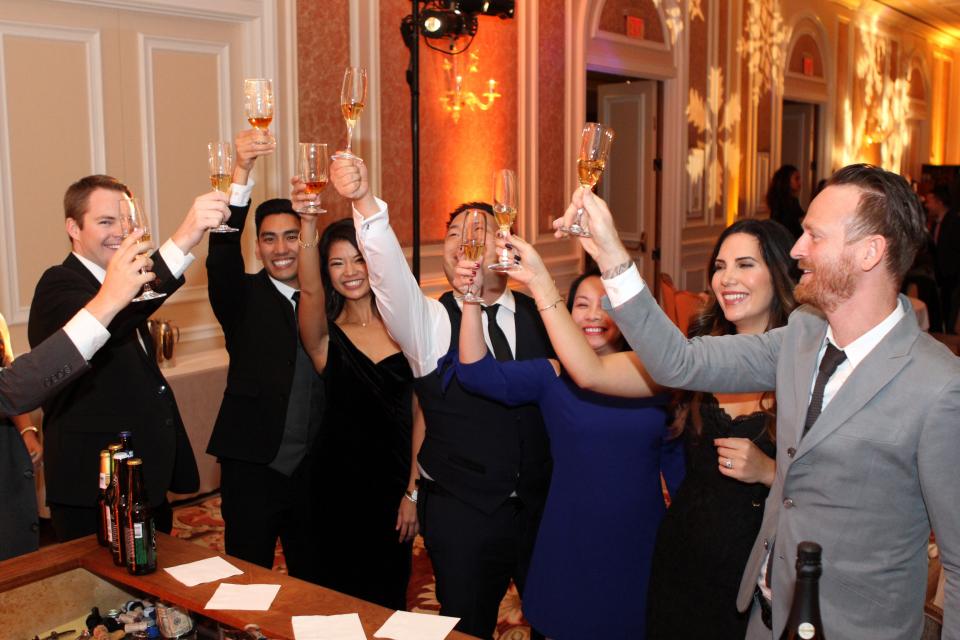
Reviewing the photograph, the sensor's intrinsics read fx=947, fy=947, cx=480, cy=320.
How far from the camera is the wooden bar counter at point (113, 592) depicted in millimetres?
1851

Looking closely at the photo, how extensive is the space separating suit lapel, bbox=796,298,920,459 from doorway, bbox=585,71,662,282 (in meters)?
7.14

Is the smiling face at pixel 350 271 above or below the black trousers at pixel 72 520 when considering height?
above

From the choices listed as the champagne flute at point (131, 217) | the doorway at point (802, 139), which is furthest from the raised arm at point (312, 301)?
the doorway at point (802, 139)

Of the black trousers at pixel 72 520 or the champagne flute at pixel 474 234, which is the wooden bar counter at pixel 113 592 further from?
the champagne flute at pixel 474 234

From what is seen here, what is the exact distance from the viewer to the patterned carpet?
3.51m

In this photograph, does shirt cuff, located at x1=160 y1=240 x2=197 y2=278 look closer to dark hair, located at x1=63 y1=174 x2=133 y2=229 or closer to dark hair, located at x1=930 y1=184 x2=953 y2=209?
dark hair, located at x1=63 y1=174 x2=133 y2=229

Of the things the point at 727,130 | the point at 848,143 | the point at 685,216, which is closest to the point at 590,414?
the point at 685,216

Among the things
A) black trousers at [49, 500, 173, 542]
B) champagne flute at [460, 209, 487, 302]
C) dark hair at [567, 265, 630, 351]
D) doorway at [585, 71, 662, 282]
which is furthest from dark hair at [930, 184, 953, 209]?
black trousers at [49, 500, 173, 542]

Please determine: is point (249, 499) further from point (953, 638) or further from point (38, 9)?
point (38, 9)

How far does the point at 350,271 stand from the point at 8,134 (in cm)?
235

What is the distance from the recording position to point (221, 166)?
7.92 feet

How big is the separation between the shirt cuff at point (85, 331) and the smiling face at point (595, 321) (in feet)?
3.84

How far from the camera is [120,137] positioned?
4.70 metres

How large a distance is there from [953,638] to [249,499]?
199 centimetres
